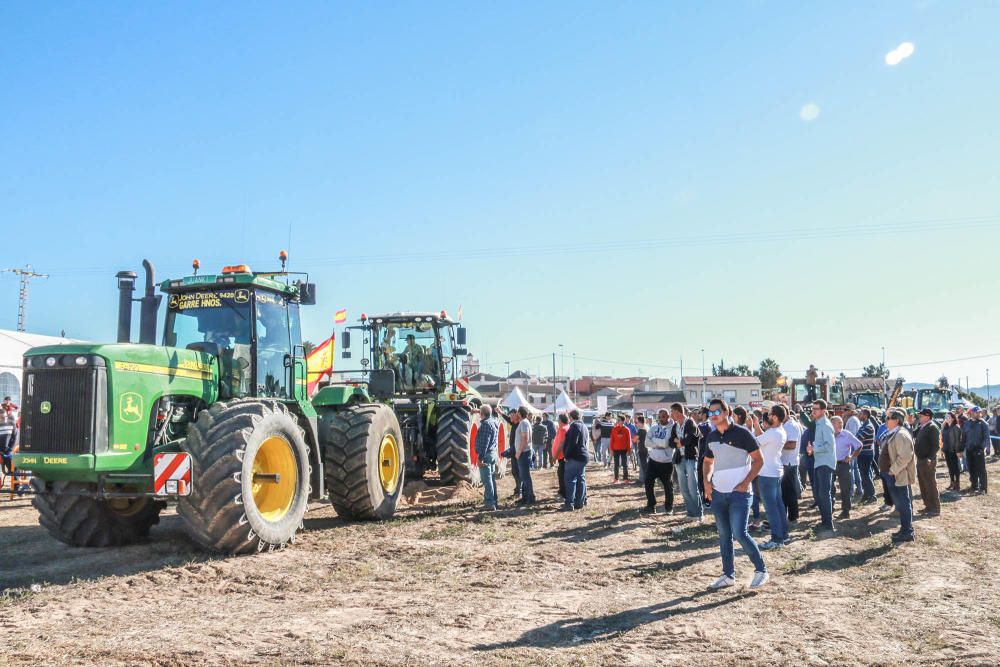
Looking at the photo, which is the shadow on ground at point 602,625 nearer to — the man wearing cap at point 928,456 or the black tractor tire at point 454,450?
the man wearing cap at point 928,456

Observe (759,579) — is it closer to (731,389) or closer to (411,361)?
(411,361)

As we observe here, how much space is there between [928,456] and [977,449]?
4.74 meters

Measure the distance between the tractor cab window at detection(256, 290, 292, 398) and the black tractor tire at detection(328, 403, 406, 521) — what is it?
0.89 m

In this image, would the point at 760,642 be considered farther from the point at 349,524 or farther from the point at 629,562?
the point at 349,524

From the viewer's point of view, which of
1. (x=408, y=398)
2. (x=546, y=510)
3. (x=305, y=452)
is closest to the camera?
(x=305, y=452)

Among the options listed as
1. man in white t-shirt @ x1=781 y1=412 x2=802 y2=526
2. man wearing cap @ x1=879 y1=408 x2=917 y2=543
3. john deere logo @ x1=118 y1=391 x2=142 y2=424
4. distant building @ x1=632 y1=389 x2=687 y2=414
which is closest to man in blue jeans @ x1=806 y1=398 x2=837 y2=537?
man in white t-shirt @ x1=781 y1=412 x2=802 y2=526

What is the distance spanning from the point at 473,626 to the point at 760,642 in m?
2.08

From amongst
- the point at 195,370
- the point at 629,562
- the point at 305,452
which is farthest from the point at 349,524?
the point at 629,562

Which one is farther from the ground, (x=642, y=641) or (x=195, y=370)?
(x=195, y=370)

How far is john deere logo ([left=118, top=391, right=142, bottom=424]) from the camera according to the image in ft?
25.4

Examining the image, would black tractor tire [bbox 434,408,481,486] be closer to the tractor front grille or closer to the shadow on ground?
the tractor front grille

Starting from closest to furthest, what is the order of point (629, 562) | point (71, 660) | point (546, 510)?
point (71, 660)
point (629, 562)
point (546, 510)

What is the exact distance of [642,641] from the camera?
5.54 m

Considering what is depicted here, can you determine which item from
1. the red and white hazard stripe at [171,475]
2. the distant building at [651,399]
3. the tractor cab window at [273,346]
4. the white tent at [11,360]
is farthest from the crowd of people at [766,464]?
the distant building at [651,399]
